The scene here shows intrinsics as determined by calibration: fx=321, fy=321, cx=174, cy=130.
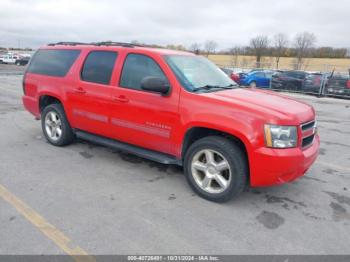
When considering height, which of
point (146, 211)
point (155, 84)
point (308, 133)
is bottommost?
point (146, 211)

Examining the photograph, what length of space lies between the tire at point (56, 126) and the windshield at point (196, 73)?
239 centimetres

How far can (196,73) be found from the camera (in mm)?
4551

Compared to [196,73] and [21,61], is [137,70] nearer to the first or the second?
[196,73]

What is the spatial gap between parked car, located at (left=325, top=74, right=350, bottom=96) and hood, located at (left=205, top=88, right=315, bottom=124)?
48.2ft

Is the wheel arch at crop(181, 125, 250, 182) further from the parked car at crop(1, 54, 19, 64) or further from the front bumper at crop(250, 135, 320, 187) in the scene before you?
the parked car at crop(1, 54, 19, 64)

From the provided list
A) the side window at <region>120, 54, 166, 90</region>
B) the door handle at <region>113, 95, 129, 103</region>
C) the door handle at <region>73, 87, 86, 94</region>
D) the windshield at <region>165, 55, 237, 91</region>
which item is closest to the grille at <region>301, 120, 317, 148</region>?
the windshield at <region>165, 55, 237, 91</region>

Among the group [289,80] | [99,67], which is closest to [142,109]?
[99,67]

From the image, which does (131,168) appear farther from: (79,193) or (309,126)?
(309,126)

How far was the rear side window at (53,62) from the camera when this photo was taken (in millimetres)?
5574

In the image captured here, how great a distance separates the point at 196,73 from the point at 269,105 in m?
1.22

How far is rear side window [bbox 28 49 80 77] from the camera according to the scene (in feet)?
18.3

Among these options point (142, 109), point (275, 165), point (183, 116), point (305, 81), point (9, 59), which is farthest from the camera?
point (9, 59)

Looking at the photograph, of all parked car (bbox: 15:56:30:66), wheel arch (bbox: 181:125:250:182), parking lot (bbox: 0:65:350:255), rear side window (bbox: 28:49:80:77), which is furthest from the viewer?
parked car (bbox: 15:56:30:66)

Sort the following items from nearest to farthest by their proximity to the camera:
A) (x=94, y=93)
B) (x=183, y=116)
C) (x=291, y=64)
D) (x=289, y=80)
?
(x=183, y=116) < (x=94, y=93) < (x=289, y=80) < (x=291, y=64)
